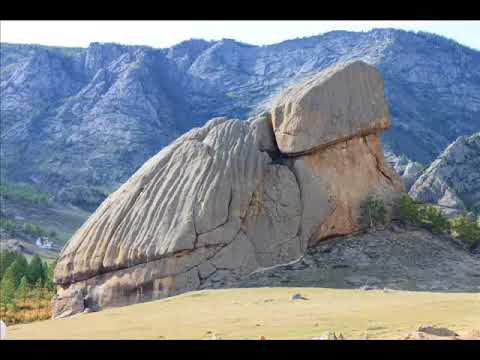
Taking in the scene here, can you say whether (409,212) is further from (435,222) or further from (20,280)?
(20,280)

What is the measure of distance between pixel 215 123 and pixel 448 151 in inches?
2986

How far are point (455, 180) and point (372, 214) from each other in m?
72.8

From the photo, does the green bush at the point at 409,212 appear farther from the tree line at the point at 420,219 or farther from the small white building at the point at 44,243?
the small white building at the point at 44,243

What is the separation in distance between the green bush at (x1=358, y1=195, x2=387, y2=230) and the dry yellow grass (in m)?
6.44

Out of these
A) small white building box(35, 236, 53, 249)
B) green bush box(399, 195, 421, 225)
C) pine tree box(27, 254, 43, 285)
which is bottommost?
small white building box(35, 236, 53, 249)

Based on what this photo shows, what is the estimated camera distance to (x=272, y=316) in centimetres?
2122

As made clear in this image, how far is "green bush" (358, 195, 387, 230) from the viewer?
32719mm

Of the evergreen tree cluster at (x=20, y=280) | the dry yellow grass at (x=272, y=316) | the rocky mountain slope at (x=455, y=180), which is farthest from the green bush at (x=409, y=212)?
the rocky mountain slope at (x=455, y=180)

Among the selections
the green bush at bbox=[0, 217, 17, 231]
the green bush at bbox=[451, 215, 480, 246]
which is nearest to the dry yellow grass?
the green bush at bbox=[451, 215, 480, 246]

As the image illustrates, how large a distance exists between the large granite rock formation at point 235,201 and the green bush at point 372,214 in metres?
0.30

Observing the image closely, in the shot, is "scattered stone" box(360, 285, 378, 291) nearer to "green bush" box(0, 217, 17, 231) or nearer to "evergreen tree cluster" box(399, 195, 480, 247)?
"evergreen tree cluster" box(399, 195, 480, 247)

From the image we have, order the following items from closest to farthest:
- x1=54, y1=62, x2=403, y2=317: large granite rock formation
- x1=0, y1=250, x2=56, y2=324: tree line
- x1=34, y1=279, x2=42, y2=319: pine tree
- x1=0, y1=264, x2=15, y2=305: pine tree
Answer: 1. x1=54, y1=62, x2=403, y2=317: large granite rock formation
2. x1=0, y1=250, x2=56, y2=324: tree line
3. x1=0, y1=264, x2=15, y2=305: pine tree
4. x1=34, y1=279, x2=42, y2=319: pine tree

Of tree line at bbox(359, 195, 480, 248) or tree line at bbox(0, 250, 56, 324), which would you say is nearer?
tree line at bbox(359, 195, 480, 248)
